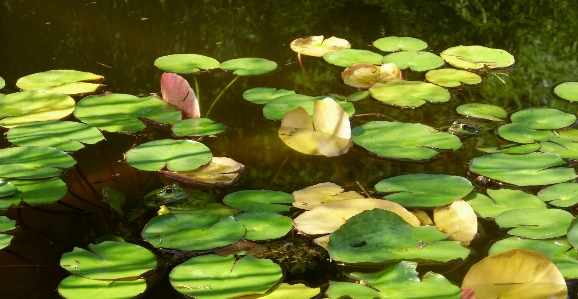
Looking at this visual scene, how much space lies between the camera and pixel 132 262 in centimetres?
127

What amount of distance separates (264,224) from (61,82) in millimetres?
925

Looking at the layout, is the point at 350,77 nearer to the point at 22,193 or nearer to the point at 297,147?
the point at 297,147

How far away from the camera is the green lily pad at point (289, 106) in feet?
6.15

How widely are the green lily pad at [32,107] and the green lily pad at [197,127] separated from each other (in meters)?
0.30

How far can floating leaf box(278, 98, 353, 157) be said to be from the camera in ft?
5.64

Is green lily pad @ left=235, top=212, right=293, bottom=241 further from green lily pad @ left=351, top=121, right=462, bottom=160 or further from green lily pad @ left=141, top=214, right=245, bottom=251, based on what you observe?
green lily pad @ left=351, top=121, right=462, bottom=160

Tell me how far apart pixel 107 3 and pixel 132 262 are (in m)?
1.62

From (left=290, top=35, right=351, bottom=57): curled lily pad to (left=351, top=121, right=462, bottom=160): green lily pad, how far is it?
543mm

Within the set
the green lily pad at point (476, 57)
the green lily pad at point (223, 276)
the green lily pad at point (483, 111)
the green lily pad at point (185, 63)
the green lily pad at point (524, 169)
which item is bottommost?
the green lily pad at point (524, 169)

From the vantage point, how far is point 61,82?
201 cm

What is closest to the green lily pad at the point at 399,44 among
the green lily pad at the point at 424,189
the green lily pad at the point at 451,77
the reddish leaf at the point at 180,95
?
the green lily pad at the point at 451,77

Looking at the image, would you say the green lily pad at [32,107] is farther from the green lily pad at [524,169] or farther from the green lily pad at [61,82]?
the green lily pad at [524,169]

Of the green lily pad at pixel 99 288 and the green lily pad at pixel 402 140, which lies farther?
the green lily pad at pixel 402 140

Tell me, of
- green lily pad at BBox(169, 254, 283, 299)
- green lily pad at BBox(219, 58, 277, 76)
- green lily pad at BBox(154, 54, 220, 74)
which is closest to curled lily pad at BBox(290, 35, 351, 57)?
green lily pad at BBox(219, 58, 277, 76)
